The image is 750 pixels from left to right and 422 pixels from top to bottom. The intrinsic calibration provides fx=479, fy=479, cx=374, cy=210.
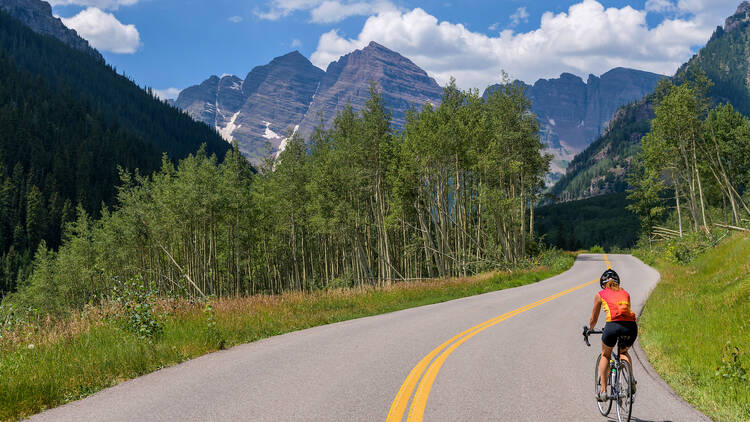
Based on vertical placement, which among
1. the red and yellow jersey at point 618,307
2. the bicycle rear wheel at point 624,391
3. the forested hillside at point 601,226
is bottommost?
the forested hillside at point 601,226

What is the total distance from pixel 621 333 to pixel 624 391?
705 mm

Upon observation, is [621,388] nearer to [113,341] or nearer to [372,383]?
[372,383]

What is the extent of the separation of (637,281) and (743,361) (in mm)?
21855

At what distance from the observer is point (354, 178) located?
3894 cm

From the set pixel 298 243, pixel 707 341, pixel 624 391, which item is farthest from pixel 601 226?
pixel 624 391

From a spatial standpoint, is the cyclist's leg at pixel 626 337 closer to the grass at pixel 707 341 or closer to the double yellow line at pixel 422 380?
the grass at pixel 707 341

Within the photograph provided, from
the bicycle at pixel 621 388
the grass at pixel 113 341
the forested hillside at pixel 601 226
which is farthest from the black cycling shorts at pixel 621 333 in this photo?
the forested hillside at pixel 601 226

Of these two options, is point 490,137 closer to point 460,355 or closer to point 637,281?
point 637,281

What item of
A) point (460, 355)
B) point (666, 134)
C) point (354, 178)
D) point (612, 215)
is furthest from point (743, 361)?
point (612, 215)

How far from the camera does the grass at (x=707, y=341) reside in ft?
22.6

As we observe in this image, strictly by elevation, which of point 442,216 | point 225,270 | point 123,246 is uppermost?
point 442,216

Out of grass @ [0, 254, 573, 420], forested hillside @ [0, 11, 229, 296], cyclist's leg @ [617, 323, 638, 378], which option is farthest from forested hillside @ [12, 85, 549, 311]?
forested hillside @ [0, 11, 229, 296]

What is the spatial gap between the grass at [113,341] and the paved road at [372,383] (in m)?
0.47

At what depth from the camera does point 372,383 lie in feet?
25.1
